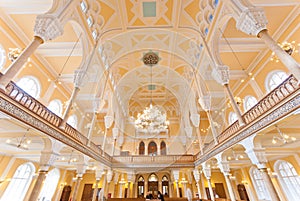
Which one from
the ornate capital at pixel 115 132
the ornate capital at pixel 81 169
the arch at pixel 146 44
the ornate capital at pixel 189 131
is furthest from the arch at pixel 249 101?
the ornate capital at pixel 81 169

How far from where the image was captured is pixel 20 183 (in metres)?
11.5

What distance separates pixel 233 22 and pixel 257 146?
22.2ft

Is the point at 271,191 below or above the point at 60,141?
below

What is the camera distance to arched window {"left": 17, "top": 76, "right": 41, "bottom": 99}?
9.73 metres

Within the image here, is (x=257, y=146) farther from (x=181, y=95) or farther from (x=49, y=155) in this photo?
(x=181, y=95)

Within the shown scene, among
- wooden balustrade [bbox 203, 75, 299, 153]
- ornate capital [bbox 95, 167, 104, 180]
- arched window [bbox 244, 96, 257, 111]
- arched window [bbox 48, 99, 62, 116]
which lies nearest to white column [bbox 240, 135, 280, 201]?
wooden balustrade [bbox 203, 75, 299, 153]

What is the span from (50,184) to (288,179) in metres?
19.5

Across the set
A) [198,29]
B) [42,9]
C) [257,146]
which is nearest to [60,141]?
[42,9]

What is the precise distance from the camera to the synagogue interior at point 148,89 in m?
5.44


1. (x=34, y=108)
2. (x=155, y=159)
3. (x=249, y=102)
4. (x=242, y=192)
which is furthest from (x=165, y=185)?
(x=34, y=108)

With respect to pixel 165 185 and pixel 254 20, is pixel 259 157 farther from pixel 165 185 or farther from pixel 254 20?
pixel 165 185

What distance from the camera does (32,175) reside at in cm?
1227

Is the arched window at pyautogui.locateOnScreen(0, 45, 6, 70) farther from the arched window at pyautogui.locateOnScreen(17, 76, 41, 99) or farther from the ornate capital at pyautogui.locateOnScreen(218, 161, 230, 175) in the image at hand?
the ornate capital at pyautogui.locateOnScreen(218, 161, 230, 175)

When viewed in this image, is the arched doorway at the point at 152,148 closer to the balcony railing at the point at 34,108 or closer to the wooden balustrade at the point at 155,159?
the wooden balustrade at the point at 155,159
